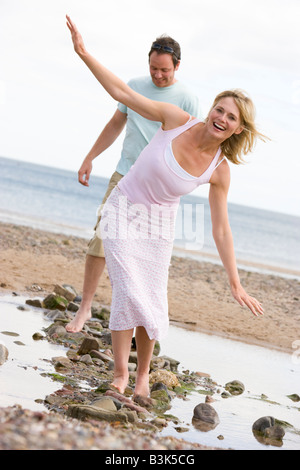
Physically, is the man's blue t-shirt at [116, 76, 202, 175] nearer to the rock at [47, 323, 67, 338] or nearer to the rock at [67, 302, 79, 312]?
the rock at [47, 323, 67, 338]

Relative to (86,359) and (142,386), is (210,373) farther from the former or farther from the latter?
(142,386)

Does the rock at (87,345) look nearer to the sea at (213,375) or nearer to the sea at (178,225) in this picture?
the sea at (213,375)

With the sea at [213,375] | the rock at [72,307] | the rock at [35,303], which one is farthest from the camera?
the rock at [72,307]

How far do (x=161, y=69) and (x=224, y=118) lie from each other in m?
1.10

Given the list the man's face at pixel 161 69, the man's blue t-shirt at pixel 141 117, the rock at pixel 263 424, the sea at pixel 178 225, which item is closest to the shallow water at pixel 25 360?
the rock at pixel 263 424

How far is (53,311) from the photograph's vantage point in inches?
279

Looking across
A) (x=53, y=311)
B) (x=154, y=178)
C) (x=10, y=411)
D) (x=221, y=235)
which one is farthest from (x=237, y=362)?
(x=10, y=411)

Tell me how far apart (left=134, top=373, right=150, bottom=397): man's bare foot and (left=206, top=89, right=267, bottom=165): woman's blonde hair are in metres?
1.57

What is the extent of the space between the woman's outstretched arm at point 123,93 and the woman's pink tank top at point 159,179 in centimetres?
9

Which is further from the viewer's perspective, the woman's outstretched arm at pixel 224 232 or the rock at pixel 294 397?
the rock at pixel 294 397

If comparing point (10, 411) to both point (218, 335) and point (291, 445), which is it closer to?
point (291, 445)

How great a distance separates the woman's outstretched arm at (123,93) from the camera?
4223mm

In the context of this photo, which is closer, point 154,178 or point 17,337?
point 154,178

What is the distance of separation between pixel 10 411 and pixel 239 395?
2.74m
